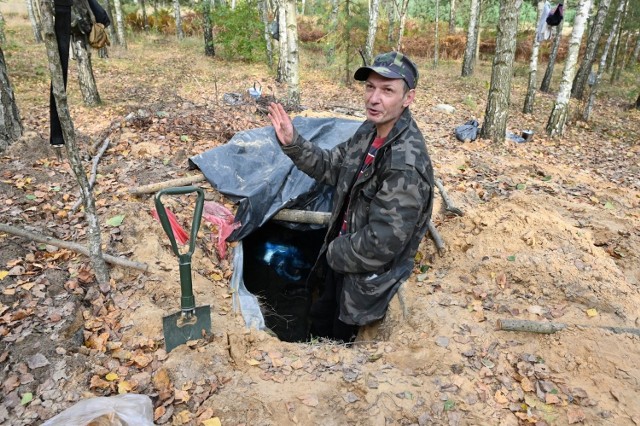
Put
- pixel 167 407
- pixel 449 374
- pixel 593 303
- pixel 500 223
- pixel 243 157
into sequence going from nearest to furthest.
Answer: pixel 167 407, pixel 449 374, pixel 593 303, pixel 500 223, pixel 243 157

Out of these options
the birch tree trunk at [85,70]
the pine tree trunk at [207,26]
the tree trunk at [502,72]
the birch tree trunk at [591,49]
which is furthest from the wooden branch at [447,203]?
the pine tree trunk at [207,26]

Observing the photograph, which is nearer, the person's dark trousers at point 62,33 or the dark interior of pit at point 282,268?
the person's dark trousers at point 62,33

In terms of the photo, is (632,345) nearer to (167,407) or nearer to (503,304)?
(503,304)

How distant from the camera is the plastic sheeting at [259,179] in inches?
177

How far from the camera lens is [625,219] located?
450 centimetres

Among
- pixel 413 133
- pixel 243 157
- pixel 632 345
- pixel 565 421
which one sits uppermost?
pixel 413 133

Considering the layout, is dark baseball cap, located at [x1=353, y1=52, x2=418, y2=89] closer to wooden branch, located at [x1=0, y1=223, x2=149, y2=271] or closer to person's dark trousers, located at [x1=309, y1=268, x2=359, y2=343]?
person's dark trousers, located at [x1=309, y1=268, x2=359, y2=343]

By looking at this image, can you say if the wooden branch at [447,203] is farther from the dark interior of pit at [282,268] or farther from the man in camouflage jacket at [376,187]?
the dark interior of pit at [282,268]

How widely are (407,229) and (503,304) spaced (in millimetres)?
1273

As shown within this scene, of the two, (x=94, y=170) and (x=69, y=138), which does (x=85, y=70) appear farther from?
(x=69, y=138)

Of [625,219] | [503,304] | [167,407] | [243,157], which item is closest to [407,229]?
[503,304]

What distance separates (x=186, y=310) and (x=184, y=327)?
18 cm

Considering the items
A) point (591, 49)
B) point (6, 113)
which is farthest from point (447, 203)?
point (591, 49)

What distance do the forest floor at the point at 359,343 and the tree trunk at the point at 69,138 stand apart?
0.20 m
